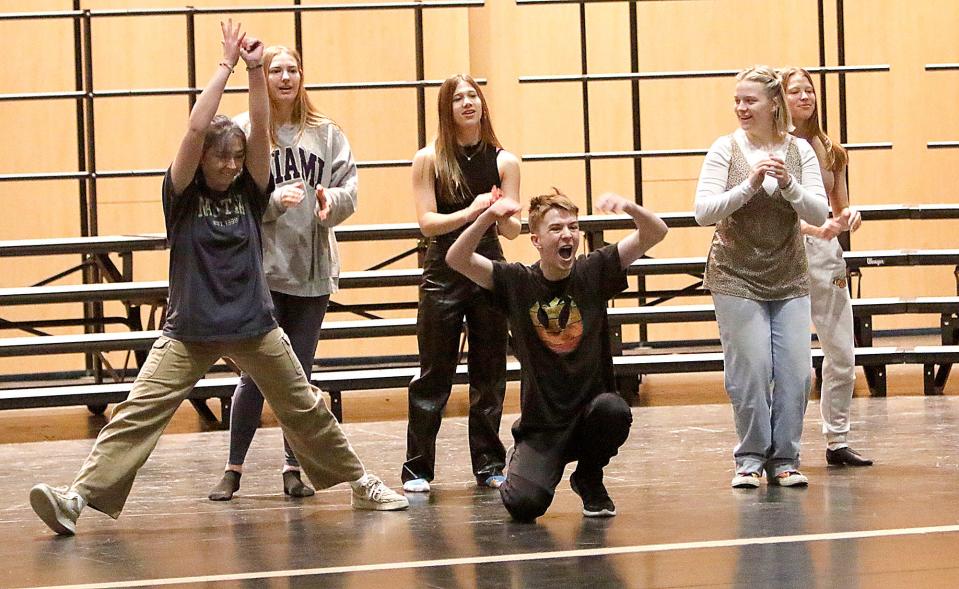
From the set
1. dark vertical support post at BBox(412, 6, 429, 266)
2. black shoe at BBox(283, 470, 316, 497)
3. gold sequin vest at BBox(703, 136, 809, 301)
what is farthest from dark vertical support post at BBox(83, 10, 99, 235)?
gold sequin vest at BBox(703, 136, 809, 301)

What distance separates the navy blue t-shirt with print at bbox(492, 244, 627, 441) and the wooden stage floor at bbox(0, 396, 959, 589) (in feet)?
1.05

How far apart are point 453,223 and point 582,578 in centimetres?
149

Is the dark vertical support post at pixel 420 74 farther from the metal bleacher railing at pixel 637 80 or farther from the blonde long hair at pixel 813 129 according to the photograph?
the blonde long hair at pixel 813 129

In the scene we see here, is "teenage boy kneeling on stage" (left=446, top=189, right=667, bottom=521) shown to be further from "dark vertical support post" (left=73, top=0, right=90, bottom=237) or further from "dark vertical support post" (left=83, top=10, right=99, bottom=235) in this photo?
"dark vertical support post" (left=73, top=0, right=90, bottom=237)

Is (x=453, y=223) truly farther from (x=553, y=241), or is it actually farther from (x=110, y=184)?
(x=110, y=184)

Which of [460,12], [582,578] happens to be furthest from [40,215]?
[582,578]

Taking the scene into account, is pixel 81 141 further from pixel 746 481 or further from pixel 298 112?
pixel 746 481

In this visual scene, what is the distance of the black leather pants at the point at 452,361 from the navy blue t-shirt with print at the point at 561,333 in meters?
0.52

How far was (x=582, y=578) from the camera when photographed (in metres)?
3.10

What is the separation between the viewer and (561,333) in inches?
154

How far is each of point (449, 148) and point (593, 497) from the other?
1.24 meters

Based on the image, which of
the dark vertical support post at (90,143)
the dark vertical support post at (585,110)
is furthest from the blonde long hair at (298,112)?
the dark vertical support post at (585,110)

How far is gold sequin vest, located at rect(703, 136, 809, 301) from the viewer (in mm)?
4277

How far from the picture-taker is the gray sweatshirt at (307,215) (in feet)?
14.4
